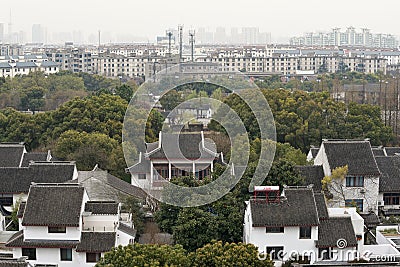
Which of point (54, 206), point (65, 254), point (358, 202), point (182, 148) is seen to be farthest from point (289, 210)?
point (182, 148)

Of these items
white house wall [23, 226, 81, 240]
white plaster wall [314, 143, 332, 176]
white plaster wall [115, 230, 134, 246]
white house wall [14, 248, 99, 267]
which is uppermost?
white plaster wall [314, 143, 332, 176]

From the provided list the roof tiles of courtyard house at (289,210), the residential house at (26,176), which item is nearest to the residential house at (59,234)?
the roof tiles of courtyard house at (289,210)

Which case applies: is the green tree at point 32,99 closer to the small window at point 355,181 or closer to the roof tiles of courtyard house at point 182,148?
the roof tiles of courtyard house at point 182,148

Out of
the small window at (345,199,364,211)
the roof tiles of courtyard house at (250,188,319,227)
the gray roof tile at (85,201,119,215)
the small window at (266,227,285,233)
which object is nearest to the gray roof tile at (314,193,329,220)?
the roof tiles of courtyard house at (250,188,319,227)

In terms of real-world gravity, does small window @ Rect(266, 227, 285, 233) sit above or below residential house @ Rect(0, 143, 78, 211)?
below

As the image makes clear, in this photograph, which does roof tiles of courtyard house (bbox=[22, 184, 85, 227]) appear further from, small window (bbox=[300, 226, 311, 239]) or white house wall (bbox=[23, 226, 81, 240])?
small window (bbox=[300, 226, 311, 239])

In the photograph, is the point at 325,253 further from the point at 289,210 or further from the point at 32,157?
the point at 32,157

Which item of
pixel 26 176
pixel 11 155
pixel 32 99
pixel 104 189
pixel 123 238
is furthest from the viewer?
pixel 32 99
